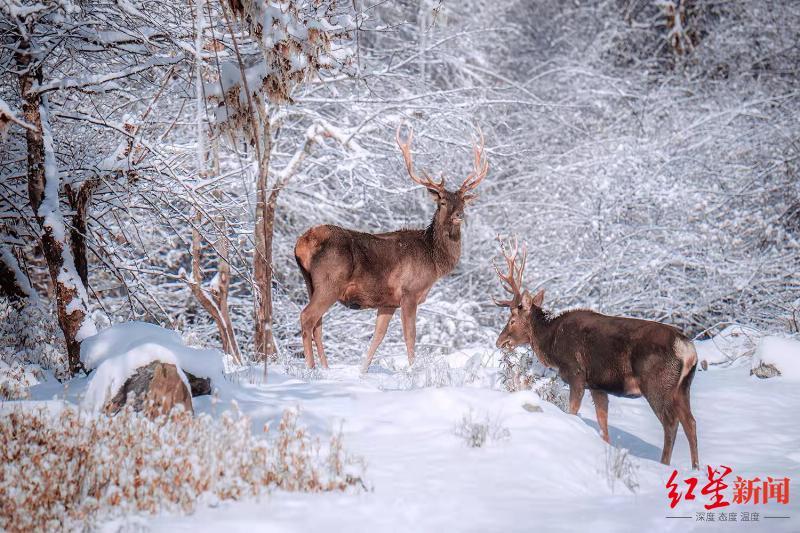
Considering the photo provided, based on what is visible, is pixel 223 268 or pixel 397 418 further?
pixel 223 268

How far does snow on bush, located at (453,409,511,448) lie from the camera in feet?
17.7

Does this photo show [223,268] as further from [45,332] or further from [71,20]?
[71,20]

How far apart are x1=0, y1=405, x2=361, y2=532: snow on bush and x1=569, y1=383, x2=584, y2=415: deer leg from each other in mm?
3119

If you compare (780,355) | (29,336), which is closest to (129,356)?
(29,336)

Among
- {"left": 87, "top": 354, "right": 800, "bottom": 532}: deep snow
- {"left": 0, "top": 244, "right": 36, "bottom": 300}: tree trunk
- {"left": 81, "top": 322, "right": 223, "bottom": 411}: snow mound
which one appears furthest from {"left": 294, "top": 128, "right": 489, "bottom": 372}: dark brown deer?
{"left": 0, "top": 244, "right": 36, "bottom": 300}: tree trunk

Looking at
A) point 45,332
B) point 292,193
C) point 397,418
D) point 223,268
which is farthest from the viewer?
point 292,193

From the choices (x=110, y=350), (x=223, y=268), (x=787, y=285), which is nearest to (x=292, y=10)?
(x=110, y=350)

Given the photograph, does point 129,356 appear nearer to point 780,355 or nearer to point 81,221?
point 81,221

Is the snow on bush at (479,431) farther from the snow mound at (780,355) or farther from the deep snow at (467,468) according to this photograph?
the snow mound at (780,355)

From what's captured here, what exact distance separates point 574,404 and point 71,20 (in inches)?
218

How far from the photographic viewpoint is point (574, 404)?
7.45 metres

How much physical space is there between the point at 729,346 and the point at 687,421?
5.65 metres

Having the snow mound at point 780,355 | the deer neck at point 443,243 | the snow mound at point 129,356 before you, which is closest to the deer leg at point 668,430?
the snow mound at point 129,356

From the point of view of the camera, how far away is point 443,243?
32.8 feet
